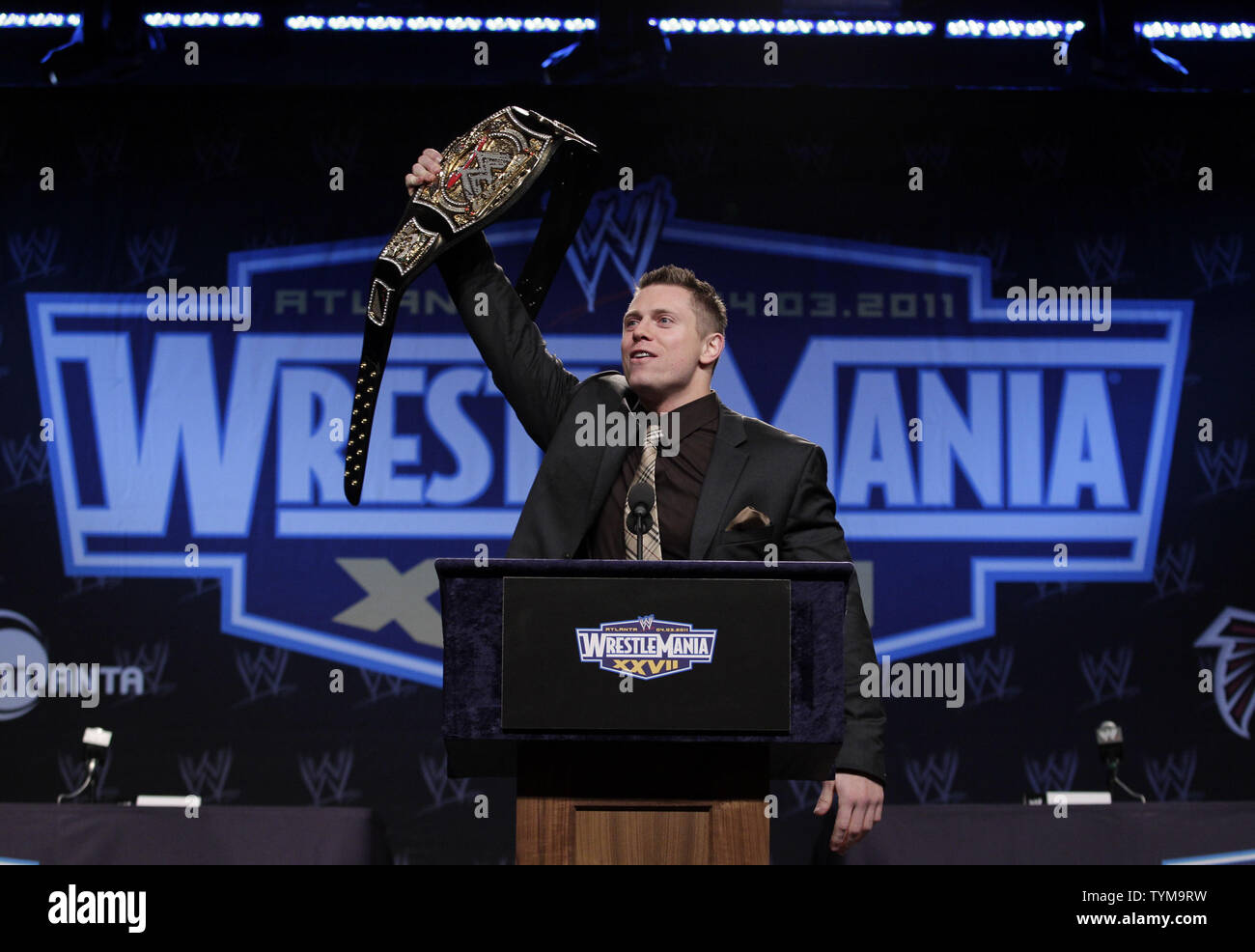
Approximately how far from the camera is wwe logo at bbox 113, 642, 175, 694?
4621 mm

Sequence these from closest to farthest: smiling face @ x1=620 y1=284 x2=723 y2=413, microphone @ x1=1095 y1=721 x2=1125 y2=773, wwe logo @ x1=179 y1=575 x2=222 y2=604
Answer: smiling face @ x1=620 y1=284 x2=723 y2=413 → microphone @ x1=1095 y1=721 x2=1125 y2=773 → wwe logo @ x1=179 y1=575 x2=222 y2=604

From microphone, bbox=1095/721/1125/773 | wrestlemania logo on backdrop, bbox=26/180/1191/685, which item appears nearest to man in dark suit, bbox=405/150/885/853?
microphone, bbox=1095/721/1125/773

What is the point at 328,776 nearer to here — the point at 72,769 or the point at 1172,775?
the point at 72,769

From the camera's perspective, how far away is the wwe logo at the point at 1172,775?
459 cm

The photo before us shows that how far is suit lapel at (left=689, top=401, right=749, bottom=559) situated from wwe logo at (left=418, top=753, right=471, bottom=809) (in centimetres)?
270

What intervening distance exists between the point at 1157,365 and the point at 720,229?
1.77 m

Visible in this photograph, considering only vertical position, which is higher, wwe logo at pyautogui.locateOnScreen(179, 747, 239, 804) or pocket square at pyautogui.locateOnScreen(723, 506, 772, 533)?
pocket square at pyautogui.locateOnScreen(723, 506, 772, 533)

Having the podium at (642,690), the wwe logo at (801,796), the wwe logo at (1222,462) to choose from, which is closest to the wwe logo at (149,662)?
the wwe logo at (801,796)

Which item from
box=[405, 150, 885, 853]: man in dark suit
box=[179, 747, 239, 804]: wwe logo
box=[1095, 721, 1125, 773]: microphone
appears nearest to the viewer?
box=[405, 150, 885, 853]: man in dark suit

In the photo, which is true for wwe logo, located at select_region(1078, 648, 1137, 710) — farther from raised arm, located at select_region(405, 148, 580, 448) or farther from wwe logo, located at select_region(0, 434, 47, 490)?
wwe logo, located at select_region(0, 434, 47, 490)

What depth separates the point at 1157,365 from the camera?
4.81 m

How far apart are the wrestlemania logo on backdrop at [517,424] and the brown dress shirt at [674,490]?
2447 mm

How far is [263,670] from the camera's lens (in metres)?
4.64
